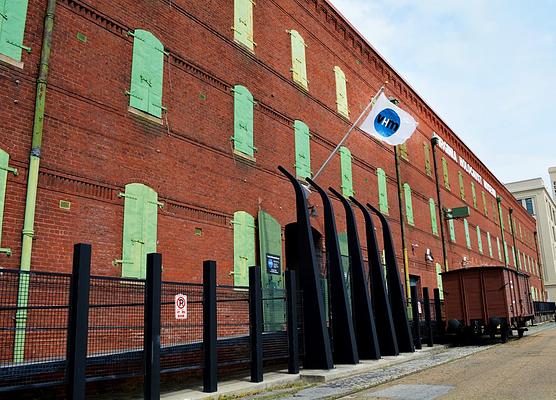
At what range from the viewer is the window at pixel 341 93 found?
63.0 feet

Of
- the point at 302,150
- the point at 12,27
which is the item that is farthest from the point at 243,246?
the point at 12,27

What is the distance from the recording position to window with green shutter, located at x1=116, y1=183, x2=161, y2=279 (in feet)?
32.5

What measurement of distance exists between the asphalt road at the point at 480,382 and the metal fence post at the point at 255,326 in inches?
71.2

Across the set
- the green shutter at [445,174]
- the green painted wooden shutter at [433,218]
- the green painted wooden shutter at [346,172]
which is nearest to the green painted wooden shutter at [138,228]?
the green painted wooden shutter at [346,172]

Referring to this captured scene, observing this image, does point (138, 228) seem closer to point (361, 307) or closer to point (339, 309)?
point (339, 309)

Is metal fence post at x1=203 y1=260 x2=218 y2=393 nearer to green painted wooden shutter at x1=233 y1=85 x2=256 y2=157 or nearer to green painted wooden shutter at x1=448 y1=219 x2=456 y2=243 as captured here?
green painted wooden shutter at x1=233 y1=85 x2=256 y2=157

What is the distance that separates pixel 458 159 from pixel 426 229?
1008cm

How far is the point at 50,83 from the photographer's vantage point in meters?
9.17

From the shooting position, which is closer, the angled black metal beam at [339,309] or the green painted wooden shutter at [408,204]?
the angled black metal beam at [339,309]

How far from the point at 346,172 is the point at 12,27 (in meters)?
12.3

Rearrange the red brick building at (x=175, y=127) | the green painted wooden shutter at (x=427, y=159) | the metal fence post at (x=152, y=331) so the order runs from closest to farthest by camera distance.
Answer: the metal fence post at (x=152, y=331), the red brick building at (x=175, y=127), the green painted wooden shutter at (x=427, y=159)

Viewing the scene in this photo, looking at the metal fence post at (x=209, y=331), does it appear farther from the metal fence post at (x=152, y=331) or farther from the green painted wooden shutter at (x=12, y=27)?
the green painted wooden shutter at (x=12, y=27)

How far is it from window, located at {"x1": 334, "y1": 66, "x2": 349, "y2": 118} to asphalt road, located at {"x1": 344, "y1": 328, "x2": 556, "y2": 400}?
10.1m

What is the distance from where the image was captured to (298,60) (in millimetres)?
16984
